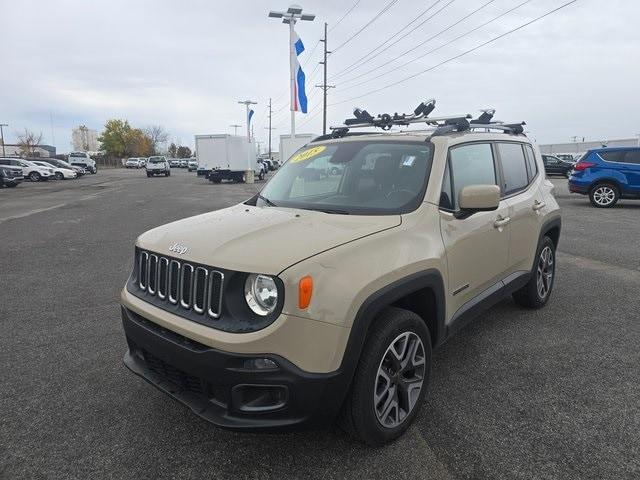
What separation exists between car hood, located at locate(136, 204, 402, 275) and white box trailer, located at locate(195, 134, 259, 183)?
29.2 meters

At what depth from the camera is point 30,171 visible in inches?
1367

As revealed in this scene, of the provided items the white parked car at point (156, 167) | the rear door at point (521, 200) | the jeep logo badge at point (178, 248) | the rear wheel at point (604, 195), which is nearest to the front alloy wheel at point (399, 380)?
the jeep logo badge at point (178, 248)

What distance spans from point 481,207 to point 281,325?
1623mm

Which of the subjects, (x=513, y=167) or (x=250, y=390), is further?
(x=513, y=167)

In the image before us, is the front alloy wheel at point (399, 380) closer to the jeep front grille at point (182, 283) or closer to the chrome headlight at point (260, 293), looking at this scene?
Result: the chrome headlight at point (260, 293)

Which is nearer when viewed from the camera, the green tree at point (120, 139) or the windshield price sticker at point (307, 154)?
the windshield price sticker at point (307, 154)

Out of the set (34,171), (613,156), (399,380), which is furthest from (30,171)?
(399,380)

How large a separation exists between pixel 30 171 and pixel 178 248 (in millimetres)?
38775

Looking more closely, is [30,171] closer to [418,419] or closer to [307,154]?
[307,154]

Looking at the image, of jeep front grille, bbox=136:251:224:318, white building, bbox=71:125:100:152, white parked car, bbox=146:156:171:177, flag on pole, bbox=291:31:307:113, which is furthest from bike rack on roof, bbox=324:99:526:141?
white building, bbox=71:125:100:152

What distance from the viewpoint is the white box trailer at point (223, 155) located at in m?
31.2

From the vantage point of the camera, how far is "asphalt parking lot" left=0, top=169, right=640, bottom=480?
8.15 feet

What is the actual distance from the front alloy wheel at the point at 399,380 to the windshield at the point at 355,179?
84 centimetres

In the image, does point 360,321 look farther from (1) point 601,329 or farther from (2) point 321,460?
(1) point 601,329
